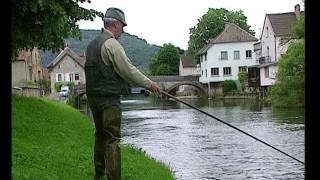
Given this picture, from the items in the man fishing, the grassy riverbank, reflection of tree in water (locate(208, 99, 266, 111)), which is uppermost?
the man fishing

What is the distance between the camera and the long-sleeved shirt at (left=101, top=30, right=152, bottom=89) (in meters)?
5.22

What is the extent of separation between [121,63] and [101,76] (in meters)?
0.27

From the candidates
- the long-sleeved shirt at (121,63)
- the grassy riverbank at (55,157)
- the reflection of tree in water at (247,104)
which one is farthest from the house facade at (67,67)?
the long-sleeved shirt at (121,63)

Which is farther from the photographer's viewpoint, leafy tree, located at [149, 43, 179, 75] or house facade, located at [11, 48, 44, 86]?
leafy tree, located at [149, 43, 179, 75]

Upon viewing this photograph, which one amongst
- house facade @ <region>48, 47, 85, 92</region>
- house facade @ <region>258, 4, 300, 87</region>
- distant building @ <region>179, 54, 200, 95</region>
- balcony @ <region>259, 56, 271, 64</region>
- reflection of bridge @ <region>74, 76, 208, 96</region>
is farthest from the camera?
distant building @ <region>179, 54, 200, 95</region>

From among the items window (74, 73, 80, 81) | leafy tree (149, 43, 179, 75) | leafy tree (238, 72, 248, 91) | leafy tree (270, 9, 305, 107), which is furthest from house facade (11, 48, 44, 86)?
leafy tree (149, 43, 179, 75)

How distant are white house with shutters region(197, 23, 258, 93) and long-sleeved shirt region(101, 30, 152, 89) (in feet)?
241

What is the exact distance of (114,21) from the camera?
5.43 meters

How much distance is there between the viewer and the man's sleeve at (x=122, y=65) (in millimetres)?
5223

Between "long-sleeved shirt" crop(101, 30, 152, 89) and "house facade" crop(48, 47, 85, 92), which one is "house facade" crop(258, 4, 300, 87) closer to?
"house facade" crop(48, 47, 85, 92)

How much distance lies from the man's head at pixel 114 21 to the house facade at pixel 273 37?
54.0 meters

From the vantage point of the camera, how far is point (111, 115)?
541 cm

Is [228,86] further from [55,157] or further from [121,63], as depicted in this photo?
[121,63]

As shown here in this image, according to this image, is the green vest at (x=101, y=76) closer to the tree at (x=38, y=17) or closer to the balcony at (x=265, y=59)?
the tree at (x=38, y=17)
